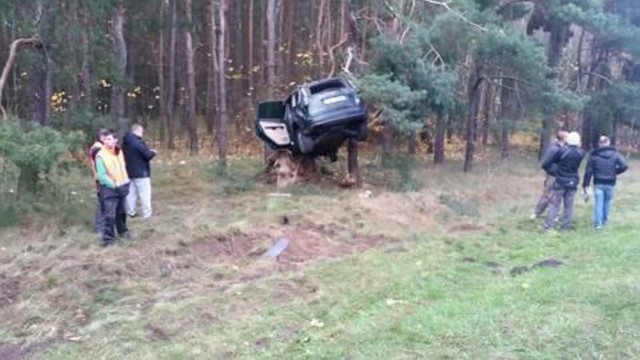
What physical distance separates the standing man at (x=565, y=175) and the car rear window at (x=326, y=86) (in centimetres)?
467

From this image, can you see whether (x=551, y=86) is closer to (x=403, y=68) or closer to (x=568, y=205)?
(x=403, y=68)

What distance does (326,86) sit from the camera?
15484mm

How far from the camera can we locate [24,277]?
938cm

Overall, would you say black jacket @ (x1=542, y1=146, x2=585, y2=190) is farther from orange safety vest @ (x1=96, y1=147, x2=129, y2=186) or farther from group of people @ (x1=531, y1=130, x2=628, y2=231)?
orange safety vest @ (x1=96, y1=147, x2=129, y2=186)

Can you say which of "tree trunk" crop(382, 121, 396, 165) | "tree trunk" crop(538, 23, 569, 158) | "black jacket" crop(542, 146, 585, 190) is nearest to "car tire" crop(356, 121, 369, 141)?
"tree trunk" crop(382, 121, 396, 165)

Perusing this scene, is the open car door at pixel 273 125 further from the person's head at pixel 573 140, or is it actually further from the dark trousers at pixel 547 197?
the person's head at pixel 573 140

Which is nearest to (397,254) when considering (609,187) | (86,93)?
(609,187)

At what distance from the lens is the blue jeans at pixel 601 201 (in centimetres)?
1277

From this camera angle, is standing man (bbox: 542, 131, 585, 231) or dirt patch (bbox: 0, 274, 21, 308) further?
standing man (bbox: 542, 131, 585, 231)

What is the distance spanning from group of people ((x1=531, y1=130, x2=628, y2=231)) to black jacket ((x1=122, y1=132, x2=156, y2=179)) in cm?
689

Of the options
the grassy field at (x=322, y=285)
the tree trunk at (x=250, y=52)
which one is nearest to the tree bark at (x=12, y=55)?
the grassy field at (x=322, y=285)

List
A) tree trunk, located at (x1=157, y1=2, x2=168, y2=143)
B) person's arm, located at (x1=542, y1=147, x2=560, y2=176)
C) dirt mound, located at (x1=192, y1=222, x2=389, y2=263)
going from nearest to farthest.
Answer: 1. dirt mound, located at (x1=192, y1=222, x2=389, y2=263)
2. person's arm, located at (x1=542, y1=147, x2=560, y2=176)
3. tree trunk, located at (x1=157, y1=2, x2=168, y2=143)

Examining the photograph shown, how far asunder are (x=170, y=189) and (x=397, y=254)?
22.7ft

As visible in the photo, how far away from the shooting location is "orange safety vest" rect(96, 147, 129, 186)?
33.9 ft
